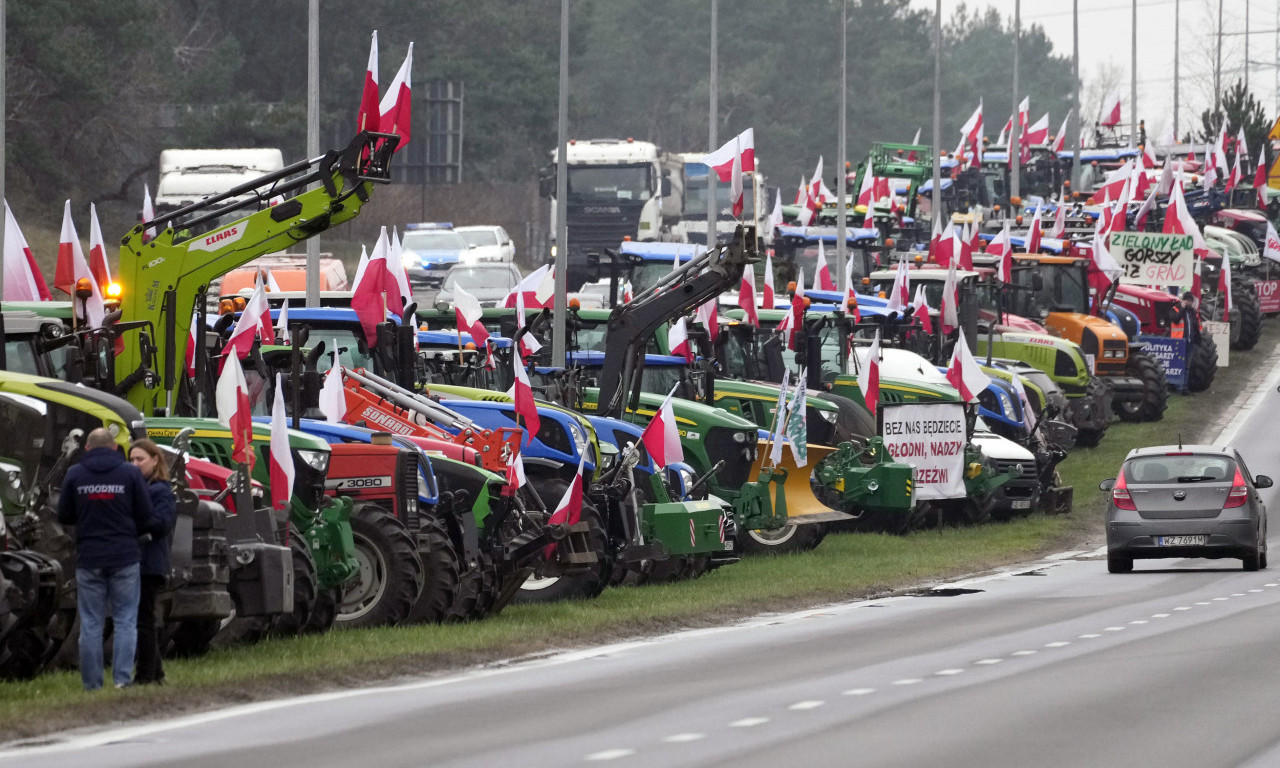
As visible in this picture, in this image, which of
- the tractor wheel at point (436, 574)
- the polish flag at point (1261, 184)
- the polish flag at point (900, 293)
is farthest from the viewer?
the polish flag at point (1261, 184)

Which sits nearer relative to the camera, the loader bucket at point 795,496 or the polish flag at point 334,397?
the polish flag at point 334,397

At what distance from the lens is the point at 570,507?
20484 millimetres

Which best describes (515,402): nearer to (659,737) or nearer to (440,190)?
(659,737)

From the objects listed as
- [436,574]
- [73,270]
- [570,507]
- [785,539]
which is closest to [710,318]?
[785,539]

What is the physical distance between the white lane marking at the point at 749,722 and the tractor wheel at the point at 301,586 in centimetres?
466

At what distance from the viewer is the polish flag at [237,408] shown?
16.8m

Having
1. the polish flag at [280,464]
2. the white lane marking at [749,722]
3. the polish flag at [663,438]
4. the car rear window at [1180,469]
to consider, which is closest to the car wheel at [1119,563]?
the car rear window at [1180,469]

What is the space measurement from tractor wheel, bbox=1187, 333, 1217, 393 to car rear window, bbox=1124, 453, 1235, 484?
25.0 meters

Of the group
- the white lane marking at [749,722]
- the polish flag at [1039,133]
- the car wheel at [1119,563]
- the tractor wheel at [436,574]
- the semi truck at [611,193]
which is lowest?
the car wheel at [1119,563]

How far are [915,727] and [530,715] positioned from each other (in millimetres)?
2200

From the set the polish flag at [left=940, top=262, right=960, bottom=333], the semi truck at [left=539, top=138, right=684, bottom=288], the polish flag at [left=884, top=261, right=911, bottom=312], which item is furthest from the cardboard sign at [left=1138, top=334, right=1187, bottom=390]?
the semi truck at [left=539, top=138, right=684, bottom=288]

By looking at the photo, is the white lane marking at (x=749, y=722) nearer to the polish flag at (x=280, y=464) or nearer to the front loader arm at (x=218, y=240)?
the polish flag at (x=280, y=464)

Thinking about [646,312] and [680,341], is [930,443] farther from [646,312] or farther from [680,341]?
[646,312]

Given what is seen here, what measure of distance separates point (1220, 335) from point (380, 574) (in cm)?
3987
